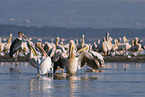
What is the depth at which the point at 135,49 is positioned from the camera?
5850 cm

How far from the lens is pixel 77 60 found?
23.2 meters

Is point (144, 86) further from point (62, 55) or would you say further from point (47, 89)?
point (62, 55)

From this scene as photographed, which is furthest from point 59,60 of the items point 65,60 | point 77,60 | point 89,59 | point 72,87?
point 72,87

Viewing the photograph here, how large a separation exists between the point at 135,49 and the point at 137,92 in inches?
1700

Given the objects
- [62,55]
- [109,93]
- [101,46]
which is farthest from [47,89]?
[101,46]

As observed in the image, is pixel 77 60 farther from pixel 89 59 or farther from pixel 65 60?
pixel 89 59

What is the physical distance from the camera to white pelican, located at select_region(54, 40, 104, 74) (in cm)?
2300

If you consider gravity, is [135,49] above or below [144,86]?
above

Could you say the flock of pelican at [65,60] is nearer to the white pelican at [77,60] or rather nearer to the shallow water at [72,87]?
the white pelican at [77,60]

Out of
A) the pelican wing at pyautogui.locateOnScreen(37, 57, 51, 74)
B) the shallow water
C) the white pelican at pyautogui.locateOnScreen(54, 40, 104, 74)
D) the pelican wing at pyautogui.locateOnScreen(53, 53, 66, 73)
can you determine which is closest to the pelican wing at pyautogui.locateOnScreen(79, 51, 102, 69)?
the white pelican at pyautogui.locateOnScreen(54, 40, 104, 74)

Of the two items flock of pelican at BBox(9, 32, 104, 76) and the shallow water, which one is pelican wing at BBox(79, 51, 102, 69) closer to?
flock of pelican at BBox(9, 32, 104, 76)

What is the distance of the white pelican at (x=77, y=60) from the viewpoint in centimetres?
2300

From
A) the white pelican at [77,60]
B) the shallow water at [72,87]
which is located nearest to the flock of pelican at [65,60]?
the white pelican at [77,60]

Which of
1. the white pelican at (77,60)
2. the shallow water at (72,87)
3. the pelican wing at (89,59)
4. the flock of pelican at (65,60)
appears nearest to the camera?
the shallow water at (72,87)
